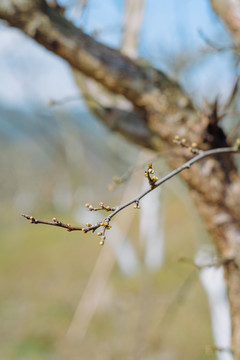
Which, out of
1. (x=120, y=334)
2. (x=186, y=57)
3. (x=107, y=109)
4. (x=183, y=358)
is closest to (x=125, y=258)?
(x=120, y=334)

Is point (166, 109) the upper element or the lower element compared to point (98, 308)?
lower

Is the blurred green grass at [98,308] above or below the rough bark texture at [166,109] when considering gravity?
above

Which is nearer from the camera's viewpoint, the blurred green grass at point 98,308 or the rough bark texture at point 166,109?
the rough bark texture at point 166,109

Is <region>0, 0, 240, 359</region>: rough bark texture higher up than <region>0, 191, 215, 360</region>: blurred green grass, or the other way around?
<region>0, 191, 215, 360</region>: blurred green grass

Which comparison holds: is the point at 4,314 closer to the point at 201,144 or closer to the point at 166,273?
the point at 166,273

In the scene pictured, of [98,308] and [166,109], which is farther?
[98,308]

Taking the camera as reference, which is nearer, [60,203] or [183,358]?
[183,358]

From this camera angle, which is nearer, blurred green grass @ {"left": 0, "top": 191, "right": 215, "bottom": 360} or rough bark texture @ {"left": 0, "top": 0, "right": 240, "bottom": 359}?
rough bark texture @ {"left": 0, "top": 0, "right": 240, "bottom": 359}

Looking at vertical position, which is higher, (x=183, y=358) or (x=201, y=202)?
(x=183, y=358)
